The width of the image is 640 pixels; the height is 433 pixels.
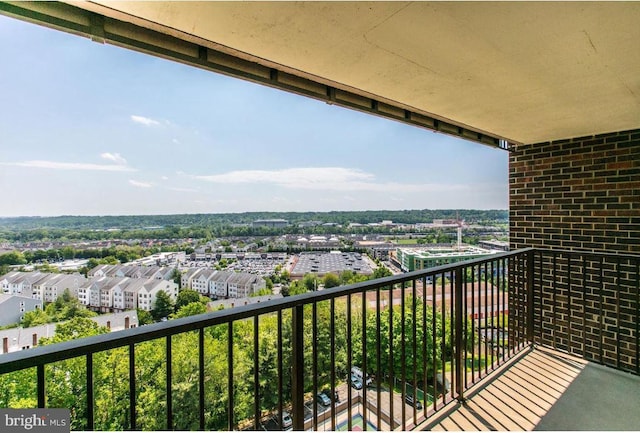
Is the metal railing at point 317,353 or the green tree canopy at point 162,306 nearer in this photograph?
the metal railing at point 317,353

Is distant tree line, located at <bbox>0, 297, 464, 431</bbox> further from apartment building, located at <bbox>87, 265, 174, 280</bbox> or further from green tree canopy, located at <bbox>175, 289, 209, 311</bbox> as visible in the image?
green tree canopy, located at <bbox>175, 289, 209, 311</bbox>

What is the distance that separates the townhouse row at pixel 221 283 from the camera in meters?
12.2

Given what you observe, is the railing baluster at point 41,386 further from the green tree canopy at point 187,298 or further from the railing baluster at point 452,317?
the green tree canopy at point 187,298

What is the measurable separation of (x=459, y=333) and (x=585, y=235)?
2.31 m

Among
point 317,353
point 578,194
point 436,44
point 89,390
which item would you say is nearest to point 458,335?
point 317,353

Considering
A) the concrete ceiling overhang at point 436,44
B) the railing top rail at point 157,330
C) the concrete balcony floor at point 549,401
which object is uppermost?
the concrete ceiling overhang at point 436,44

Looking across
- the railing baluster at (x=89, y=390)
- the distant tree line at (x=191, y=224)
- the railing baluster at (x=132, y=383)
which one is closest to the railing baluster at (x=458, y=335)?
the railing baluster at (x=132, y=383)

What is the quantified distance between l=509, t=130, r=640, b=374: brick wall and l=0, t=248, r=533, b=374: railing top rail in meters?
2.57

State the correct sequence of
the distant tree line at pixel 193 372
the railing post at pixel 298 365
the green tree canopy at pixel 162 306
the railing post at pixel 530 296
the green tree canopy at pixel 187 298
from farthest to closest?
the green tree canopy at pixel 187 298, the green tree canopy at pixel 162 306, the distant tree line at pixel 193 372, the railing post at pixel 530 296, the railing post at pixel 298 365

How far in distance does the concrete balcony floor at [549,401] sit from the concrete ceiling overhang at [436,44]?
2.31 m

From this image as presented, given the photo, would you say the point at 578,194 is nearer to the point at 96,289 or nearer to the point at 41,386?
the point at 41,386

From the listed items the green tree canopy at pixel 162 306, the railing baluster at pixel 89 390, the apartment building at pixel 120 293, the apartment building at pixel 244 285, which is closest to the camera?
the railing baluster at pixel 89 390

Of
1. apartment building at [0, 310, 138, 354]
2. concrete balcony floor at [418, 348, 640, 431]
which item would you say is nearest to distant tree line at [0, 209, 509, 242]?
apartment building at [0, 310, 138, 354]

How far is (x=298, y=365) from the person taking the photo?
4.72 feet
